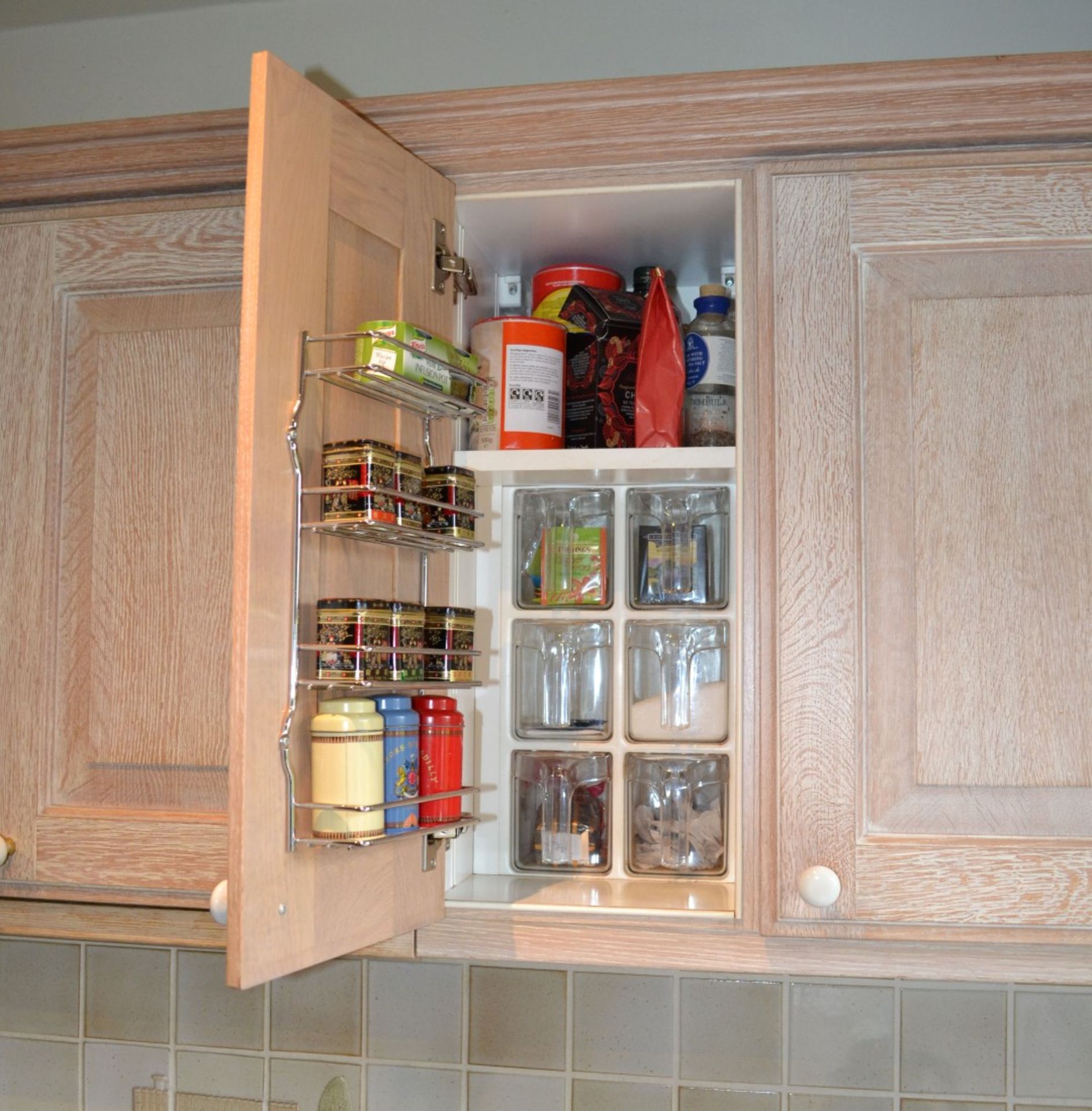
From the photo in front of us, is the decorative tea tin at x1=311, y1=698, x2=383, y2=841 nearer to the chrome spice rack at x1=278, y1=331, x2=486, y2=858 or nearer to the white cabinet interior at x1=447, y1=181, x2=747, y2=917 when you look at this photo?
the chrome spice rack at x1=278, y1=331, x2=486, y2=858

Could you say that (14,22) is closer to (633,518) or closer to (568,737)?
(633,518)

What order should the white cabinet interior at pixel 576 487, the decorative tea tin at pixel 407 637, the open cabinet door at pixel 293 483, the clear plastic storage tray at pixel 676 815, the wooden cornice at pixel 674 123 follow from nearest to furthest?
the open cabinet door at pixel 293 483 → the decorative tea tin at pixel 407 637 → the wooden cornice at pixel 674 123 → the white cabinet interior at pixel 576 487 → the clear plastic storage tray at pixel 676 815

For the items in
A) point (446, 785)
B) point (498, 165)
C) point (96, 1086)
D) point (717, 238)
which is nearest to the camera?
point (446, 785)

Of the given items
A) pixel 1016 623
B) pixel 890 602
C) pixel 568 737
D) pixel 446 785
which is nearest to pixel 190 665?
pixel 446 785

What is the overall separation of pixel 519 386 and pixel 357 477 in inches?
14.1

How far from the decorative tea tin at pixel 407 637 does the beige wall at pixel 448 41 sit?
0.92 metres

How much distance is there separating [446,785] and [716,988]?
2.09 feet

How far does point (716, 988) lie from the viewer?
1557mm

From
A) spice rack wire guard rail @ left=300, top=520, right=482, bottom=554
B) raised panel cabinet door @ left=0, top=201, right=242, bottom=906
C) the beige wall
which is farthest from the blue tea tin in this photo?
the beige wall

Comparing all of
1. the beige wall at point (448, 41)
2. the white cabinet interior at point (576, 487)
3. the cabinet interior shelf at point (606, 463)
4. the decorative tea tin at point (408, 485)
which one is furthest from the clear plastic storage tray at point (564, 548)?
the beige wall at point (448, 41)

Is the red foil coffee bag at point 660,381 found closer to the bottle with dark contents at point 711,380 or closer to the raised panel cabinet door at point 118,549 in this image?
the bottle with dark contents at point 711,380

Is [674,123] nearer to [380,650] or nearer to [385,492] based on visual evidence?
[385,492]

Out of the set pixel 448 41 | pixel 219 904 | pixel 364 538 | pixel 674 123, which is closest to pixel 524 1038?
pixel 219 904

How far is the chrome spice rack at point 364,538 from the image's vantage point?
3.19ft
